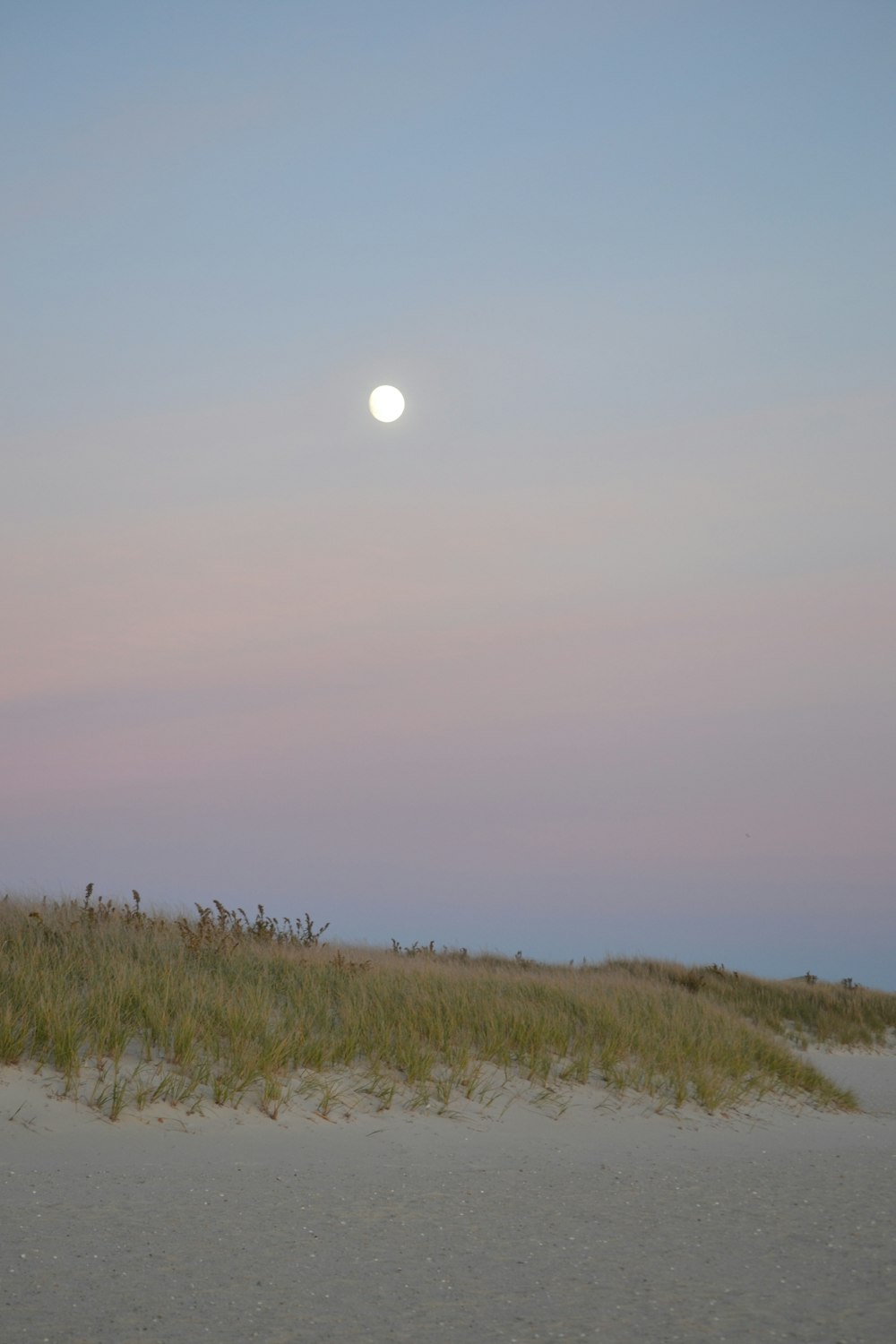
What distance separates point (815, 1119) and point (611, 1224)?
543 centimetres

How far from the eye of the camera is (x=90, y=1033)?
8102 millimetres

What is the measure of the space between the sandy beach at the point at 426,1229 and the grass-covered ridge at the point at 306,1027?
0.45m

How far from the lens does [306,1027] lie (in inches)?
360

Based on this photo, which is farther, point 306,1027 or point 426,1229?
point 306,1027

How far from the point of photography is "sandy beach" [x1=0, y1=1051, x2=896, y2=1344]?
403cm

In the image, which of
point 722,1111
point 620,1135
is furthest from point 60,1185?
point 722,1111

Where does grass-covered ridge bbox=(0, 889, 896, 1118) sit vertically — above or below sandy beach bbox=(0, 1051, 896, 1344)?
above

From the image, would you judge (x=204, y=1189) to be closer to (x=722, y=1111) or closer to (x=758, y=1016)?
(x=722, y=1111)

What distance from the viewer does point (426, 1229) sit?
531cm

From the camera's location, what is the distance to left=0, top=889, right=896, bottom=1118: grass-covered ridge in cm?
793

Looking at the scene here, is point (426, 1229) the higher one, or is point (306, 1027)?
point (306, 1027)

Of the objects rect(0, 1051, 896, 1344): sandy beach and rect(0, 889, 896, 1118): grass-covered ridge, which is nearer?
rect(0, 1051, 896, 1344): sandy beach

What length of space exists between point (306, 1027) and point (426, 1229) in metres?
4.00

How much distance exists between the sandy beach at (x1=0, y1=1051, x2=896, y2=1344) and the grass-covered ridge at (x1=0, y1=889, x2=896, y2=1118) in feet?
1.49
